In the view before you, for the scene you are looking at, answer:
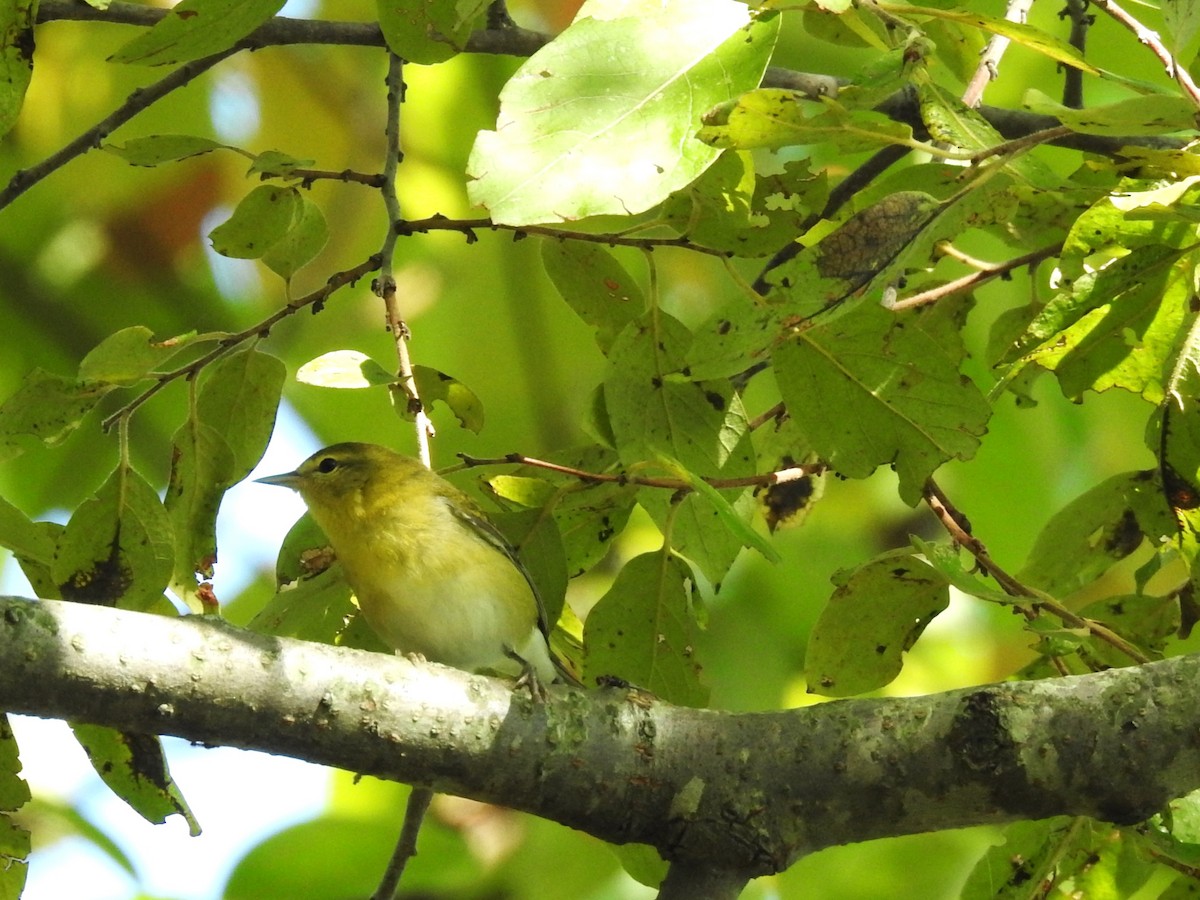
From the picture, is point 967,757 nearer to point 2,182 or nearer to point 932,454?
point 932,454

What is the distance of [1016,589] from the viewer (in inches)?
85.1

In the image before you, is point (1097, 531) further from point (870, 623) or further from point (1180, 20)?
point (1180, 20)

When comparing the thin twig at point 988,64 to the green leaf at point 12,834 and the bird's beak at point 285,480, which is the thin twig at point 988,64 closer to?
the green leaf at point 12,834

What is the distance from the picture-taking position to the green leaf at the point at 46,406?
85.8 inches

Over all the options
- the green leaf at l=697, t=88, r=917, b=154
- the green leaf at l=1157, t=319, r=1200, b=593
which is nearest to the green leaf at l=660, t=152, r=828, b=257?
the green leaf at l=697, t=88, r=917, b=154

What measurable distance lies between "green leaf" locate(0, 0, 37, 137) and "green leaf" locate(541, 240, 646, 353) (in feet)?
2.83

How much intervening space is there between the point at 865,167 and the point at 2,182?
2.19 meters

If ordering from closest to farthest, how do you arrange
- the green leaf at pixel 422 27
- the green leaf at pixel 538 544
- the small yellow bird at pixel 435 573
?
the green leaf at pixel 422 27 → the green leaf at pixel 538 544 → the small yellow bird at pixel 435 573

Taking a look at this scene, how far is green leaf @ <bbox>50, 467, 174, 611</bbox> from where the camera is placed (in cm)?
217

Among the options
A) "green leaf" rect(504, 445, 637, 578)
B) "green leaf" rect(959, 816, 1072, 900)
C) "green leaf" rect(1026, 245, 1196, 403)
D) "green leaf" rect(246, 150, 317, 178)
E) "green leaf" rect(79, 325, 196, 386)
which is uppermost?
"green leaf" rect(246, 150, 317, 178)

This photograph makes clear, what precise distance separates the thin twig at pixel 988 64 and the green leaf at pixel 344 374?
40.6 inches

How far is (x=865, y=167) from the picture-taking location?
2955 mm

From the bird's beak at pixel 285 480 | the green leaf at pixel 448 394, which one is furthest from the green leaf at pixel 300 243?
the bird's beak at pixel 285 480

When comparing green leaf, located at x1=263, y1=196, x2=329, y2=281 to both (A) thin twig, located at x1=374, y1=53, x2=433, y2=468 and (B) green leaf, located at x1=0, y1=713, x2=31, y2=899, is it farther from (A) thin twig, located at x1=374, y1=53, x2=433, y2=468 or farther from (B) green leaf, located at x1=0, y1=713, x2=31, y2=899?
(B) green leaf, located at x1=0, y1=713, x2=31, y2=899
